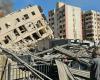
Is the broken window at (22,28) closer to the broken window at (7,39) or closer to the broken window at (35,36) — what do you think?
the broken window at (35,36)

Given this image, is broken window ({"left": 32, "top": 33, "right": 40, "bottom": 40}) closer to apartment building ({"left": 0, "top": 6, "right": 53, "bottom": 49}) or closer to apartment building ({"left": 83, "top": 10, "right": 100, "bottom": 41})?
apartment building ({"left": 0, "top": 6, "right": 53, "bottom": 49})

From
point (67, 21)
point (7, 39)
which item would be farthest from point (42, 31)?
point (67, 21)

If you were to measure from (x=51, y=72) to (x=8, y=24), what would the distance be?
3967cm

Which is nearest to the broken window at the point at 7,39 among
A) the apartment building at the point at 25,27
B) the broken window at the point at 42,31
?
the apartment building at the point at 25,27

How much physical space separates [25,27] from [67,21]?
59857mm

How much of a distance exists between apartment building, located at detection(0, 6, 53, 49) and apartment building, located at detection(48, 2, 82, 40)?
50.3 m

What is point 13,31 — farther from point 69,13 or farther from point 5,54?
point 69,13

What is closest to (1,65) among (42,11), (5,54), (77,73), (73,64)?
(5,54)

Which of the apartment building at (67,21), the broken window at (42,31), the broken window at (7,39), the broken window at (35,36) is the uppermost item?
the apartment building at (67,21)

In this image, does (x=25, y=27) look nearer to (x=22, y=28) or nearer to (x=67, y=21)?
(x=22, y=28)

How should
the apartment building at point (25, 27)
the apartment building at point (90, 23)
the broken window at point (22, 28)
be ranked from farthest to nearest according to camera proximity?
the apartment building at point (90, 23)
the broken window at point (22, 28)
the apartment building at point (25, 27)

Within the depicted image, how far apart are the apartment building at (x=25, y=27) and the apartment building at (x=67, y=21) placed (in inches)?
1982

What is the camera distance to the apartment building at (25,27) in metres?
50.2

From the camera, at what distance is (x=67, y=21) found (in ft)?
366
